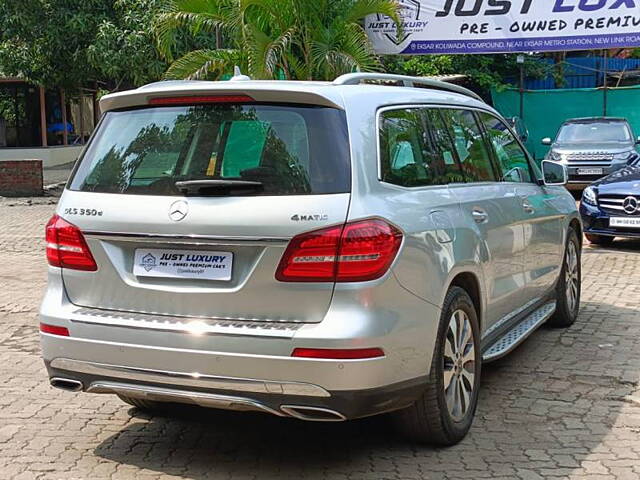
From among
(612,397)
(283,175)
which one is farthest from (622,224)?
(283,175)

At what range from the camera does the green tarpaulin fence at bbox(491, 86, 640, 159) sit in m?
22.4

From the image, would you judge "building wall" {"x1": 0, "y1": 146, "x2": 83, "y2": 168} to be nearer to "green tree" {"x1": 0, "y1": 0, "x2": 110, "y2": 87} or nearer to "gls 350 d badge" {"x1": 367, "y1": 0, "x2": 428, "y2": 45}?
"green tree" {"x1": 0, "y1": 0, "x2": 110, "y2": 87}

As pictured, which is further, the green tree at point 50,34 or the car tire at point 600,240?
the green tree at point 50,34

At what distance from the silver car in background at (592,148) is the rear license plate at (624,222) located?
6.73m

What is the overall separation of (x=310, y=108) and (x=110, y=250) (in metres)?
1.12

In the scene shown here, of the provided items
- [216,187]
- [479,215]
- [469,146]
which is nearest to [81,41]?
[469,146]

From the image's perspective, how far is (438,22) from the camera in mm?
18031

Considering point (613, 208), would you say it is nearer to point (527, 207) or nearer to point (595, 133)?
point (527, 207)

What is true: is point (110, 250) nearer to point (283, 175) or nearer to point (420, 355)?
point (283, 175)

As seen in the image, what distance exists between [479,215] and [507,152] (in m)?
1.31

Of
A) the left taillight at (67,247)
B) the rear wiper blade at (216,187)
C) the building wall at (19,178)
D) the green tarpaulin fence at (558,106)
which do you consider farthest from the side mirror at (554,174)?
the green tarpaulin fence at (558,106)

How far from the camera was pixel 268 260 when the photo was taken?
3729 mm

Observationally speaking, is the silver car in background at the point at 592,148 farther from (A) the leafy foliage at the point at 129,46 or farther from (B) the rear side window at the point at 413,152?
(B) the rear side window at the point at 413,152

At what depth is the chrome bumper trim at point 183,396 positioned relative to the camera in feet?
12.2
